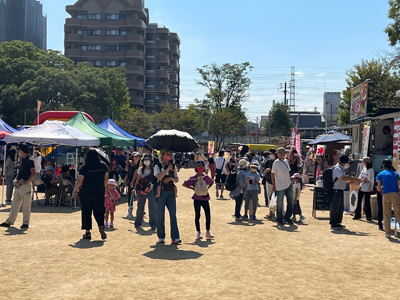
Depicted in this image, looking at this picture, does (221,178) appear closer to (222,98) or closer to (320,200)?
(320,200)

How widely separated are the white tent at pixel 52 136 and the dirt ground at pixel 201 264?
349cm

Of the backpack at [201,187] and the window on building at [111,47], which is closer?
the backpack at [201,187]

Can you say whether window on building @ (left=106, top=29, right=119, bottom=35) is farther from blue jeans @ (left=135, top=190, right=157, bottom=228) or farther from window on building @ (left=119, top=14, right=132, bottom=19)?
blue jeans @ (left=135, top=190, right=157, bottom=228)

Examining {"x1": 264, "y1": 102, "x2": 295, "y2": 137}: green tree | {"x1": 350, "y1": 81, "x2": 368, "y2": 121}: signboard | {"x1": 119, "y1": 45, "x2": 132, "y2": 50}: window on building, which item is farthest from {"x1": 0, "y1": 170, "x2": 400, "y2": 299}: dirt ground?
{"x1": 119, "y1": 45, "x2": 132, "y2": 50}: window on building

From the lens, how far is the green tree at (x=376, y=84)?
83.8ft

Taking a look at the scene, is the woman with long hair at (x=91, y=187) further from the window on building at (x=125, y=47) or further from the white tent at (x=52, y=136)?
Answer: the window on building at (x=125, y=47)

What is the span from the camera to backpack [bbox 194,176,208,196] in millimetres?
9383

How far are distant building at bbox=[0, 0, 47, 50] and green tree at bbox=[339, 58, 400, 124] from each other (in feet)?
304

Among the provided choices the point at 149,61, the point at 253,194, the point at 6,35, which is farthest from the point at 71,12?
the point at 253,194

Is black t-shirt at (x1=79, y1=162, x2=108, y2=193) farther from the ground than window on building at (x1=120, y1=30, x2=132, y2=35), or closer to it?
closer to it

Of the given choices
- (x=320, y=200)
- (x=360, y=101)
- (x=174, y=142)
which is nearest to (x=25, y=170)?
(x=174, y=142)

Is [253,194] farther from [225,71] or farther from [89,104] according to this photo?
[225,71]

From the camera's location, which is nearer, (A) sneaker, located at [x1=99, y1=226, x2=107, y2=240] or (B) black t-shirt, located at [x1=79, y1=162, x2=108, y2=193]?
(B) black t-shirt, located at [x1=79, y1=162, x2=108, y2=193]

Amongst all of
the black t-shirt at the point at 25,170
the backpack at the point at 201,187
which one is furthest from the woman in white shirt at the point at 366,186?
the black t-shirt at the point at 25,170
